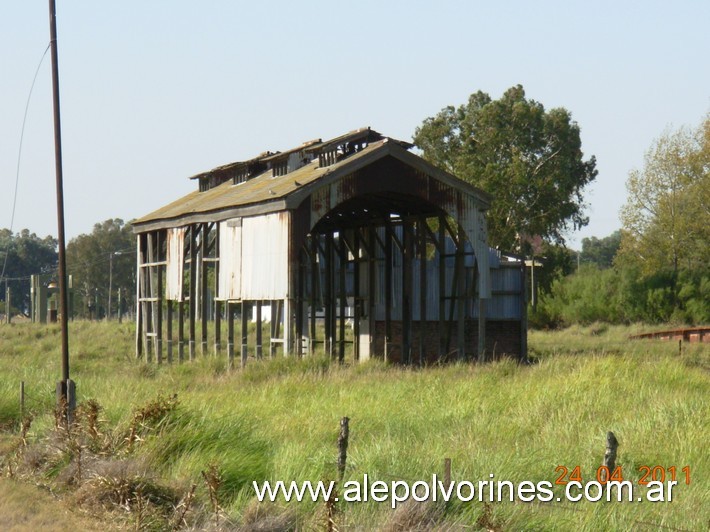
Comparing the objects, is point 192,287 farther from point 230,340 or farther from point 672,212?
point 672,212

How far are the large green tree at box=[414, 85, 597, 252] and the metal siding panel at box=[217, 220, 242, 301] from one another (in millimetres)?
22834

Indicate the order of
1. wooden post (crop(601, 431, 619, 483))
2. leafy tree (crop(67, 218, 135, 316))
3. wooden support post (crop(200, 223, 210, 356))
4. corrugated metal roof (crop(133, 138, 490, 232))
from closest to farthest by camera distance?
wooden post (crop(601, 431, 619, 483)) < corrugated metal roof (crop(133, 138, 490, 232)) < wooden support post (crop(200, 223, 210, 356)) < leafy tree (crop(67, 218, 135, 316))

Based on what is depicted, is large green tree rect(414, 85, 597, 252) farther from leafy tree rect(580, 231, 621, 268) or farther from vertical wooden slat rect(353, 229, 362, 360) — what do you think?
leafy tree rect(580, 231, 621, 268)

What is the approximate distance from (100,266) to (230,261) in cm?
6944

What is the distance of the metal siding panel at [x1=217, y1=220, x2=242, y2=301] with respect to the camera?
29172 mm

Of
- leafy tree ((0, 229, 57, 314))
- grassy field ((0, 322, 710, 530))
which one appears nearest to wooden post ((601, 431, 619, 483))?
grassy field ((0, 322, 710, 530))

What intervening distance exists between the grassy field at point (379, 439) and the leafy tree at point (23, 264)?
85201mm

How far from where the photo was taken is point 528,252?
54.8 m

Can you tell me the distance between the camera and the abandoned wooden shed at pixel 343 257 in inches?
1100

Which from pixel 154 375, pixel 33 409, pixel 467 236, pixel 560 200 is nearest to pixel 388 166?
pixel 467 236

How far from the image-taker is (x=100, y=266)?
96500 millimetres

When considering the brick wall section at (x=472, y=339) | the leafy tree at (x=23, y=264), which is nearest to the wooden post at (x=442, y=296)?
the brick wall section at (x=472, y=339)

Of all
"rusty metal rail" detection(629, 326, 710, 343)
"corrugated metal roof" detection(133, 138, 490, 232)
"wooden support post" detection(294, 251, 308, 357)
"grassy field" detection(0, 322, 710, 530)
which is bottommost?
"grassy field" detection(0, 322, 710, 530)

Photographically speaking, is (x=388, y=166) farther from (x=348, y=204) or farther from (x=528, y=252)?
(x=528, y=252)
